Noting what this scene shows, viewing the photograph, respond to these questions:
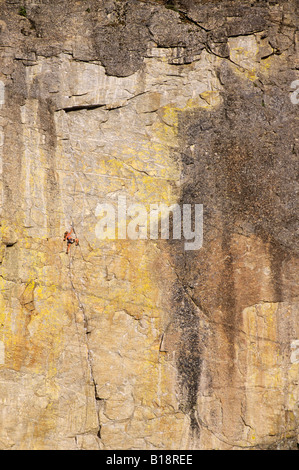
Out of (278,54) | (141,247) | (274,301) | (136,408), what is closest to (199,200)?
(141,247)

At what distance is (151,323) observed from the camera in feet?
24.0

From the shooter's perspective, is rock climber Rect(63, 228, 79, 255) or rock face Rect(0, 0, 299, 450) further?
rock climber Rect(63, 228, 79, 255)

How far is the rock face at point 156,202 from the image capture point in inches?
282

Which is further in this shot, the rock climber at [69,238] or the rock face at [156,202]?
the rock climber at [69,238]

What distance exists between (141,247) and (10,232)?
5.42ft

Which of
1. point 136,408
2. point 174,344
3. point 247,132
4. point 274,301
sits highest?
point 247,132

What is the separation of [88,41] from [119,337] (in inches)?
149

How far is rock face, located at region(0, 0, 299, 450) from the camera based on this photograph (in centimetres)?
716

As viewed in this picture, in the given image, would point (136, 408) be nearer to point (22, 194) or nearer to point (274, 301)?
point (274, 301)

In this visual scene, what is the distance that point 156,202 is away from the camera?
7.41m

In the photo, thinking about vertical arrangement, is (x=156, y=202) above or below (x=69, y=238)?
above

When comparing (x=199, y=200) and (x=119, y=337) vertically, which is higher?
(x=199, y=200)

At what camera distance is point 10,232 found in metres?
7.00

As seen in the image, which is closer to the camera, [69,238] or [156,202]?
[69,238]
